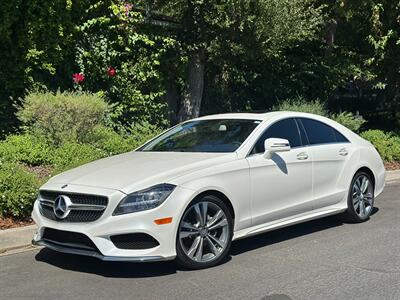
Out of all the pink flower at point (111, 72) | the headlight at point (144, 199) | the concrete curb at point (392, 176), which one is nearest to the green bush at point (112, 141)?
the pink flower at point (111, 72)

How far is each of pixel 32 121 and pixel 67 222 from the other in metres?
5.16

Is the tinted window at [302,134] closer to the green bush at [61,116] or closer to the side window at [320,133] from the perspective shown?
the side window at [320,133]

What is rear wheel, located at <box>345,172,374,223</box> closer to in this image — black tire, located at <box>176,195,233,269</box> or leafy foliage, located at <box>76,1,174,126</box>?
black tire, located at <box>176,195,233,269</box>

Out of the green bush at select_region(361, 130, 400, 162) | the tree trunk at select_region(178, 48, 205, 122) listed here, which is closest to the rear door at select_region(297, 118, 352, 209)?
the green bush at select_region(361, 130, 400, 162)

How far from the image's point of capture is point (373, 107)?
21766 mm

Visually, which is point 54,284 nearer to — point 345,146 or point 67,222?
point 67,222

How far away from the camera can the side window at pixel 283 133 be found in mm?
6520

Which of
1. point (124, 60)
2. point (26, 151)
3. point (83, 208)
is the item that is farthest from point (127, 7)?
point (83, 208)

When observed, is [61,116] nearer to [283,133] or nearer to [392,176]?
[283,133]

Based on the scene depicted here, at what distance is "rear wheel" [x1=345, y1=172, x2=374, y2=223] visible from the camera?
24.7ft

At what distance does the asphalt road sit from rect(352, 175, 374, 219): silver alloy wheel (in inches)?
27.7

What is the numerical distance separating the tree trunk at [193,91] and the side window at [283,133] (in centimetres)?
739

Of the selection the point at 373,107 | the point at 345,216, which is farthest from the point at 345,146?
the point at 373,107

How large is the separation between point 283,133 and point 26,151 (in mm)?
4326
